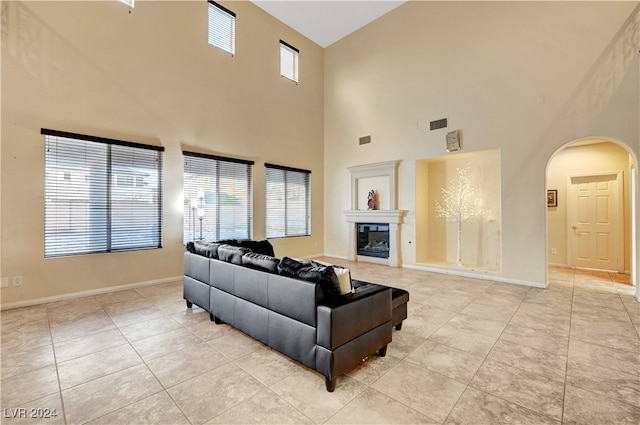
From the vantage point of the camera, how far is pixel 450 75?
6.01 metres

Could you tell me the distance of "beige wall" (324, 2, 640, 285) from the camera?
445 centimetres

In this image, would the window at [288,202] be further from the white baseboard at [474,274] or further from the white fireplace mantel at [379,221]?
the white baseboard at [474,274]

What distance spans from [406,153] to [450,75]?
1818mm

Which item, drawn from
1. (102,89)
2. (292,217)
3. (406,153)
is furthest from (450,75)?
(102,89)

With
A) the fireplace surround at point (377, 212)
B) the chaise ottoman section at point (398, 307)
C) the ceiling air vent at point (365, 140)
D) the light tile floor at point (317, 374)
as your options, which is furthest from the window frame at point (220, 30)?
the chaise ottoman section at point (398, 307)

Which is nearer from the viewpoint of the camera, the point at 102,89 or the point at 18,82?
the point at 18,82

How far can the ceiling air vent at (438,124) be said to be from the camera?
19.9 ft

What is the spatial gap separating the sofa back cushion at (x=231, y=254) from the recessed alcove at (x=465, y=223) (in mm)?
4655

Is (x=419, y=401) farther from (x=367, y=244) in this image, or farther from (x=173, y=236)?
(x=367, y=244)

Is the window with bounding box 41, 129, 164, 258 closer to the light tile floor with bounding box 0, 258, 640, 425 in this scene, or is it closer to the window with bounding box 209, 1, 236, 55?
the light tile floor with bounding box 0, 258, 640, 425

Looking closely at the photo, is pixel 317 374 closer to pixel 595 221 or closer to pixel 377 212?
pixel 377 212

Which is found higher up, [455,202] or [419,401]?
[455,202]

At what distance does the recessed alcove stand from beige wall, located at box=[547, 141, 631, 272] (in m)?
Result: 1.28

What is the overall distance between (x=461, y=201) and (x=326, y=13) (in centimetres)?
568
